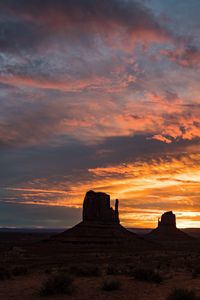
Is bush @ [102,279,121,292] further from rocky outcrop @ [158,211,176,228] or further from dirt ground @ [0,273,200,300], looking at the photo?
rocky outcrop @ [158,211,176,228]

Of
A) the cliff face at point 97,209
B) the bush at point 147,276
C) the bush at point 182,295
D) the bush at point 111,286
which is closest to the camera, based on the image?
the bush at point 182,295

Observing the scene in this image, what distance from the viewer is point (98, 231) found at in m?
95.9

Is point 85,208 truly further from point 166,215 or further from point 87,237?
point 166,215

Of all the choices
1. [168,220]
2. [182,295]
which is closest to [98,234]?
[182,295]

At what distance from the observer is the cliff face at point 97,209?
111 metres

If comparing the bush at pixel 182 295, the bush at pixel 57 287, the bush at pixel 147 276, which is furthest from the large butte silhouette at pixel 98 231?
the bush at pixel 182 295

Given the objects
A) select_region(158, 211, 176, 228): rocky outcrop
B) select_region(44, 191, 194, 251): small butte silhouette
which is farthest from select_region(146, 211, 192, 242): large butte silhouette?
select_region(44, 191, 194, 251): small butte silhouette

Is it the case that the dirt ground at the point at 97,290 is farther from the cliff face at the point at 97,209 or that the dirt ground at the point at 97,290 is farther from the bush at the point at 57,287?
the cliff face at the point at 97,209

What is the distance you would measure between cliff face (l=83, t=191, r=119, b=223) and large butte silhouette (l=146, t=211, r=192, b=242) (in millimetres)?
55560

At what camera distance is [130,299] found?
1529 cm

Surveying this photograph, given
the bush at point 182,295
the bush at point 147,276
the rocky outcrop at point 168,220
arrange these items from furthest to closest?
the rocky outcrop at point 168,220
the bush at point 147,276
the bush at point 182,295

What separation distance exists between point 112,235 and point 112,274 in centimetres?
7104

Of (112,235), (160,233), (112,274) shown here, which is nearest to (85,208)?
(112,235)

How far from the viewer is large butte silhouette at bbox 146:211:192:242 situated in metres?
164
